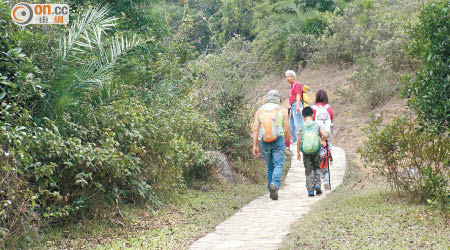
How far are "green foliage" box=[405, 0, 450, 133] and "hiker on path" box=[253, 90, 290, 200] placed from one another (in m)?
2.28

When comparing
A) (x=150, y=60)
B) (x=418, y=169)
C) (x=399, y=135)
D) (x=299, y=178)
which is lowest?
(x=299, y=178)

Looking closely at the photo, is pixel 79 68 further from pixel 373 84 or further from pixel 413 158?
pixel 373 84

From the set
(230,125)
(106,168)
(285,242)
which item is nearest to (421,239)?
(285,242)

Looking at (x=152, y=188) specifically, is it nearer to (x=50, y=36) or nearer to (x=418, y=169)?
(x=50, y=36)

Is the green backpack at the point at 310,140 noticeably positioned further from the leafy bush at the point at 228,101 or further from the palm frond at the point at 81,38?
the palm frond at the point at 81,38

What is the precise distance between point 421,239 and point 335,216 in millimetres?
1525

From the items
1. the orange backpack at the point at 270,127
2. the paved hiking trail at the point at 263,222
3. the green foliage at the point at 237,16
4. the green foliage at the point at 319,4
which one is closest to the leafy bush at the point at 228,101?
the paved hiking trail at the point at 263,222

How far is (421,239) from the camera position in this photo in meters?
5.53

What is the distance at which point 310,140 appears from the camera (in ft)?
29.6

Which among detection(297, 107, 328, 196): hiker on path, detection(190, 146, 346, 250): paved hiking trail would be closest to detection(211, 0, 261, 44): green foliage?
detection(190, 146, 346, 250): paved hiking trail

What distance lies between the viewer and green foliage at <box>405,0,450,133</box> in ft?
22.0

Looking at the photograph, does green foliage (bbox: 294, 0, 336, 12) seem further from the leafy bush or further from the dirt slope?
the leafy bush

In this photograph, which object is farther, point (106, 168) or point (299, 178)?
point (299, 178)

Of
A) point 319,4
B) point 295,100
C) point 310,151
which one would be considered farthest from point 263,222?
point 319,4
